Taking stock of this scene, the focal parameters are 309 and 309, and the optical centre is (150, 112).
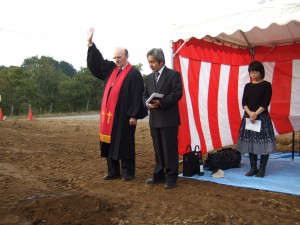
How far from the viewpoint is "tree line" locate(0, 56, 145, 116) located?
2522 cm

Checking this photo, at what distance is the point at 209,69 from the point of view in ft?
17.5

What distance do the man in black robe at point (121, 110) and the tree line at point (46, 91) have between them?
22.9 meters

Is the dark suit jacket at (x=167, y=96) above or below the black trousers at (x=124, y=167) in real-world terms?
above

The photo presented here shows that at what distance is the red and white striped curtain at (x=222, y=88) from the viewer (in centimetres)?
479

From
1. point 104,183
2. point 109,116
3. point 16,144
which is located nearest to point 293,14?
point 109,116

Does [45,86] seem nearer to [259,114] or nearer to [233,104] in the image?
[233,104]

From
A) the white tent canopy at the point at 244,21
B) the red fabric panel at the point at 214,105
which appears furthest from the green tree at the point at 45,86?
the white tent canopy at the point at 244,21

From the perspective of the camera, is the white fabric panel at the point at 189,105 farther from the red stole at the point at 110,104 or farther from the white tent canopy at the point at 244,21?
the red stole at the point at 110,104

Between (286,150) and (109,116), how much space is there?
420cm

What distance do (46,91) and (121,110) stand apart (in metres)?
28.6

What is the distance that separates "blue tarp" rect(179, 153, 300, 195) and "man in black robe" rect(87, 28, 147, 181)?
3.11 ft

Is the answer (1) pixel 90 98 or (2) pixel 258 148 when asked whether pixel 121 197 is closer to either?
(2) pixel 258 148

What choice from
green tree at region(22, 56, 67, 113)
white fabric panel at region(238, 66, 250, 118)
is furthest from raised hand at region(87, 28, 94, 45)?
green tree at region(22, 56, 67, 113)

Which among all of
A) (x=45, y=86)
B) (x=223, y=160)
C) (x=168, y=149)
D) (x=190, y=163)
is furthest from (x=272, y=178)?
(x=45, y=86)
